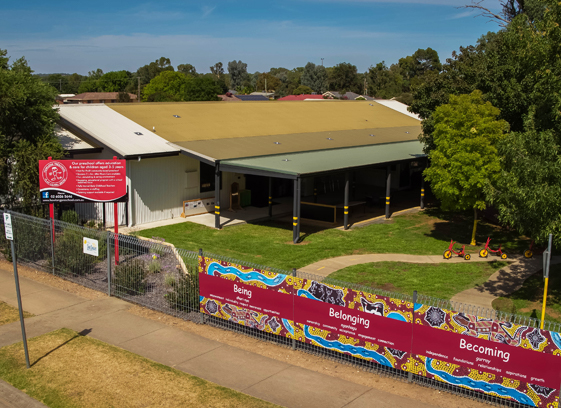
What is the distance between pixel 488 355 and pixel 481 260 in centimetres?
1146

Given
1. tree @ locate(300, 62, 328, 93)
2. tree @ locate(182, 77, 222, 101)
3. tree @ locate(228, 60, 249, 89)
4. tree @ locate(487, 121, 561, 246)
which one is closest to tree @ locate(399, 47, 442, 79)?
tree @ locate(300, 62, 328, 93)

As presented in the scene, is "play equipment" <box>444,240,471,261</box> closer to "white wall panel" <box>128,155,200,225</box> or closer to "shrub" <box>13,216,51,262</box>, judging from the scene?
"white wall panel" <box>128,155,200,225</box>

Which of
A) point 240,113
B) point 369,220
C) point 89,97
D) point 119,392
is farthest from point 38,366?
point 89,97

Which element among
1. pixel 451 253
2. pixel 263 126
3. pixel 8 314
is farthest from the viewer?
pixel 263 126

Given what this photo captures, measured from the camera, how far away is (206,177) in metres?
27.0

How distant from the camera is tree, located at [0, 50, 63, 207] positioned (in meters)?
19.8

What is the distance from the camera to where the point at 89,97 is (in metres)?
122

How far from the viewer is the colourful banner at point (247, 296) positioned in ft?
38.1

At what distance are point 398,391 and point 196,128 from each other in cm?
2116

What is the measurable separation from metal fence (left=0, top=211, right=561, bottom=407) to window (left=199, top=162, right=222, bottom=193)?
33.4 feet

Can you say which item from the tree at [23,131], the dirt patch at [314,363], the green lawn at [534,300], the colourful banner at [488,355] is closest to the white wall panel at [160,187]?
the tree at [23,131]

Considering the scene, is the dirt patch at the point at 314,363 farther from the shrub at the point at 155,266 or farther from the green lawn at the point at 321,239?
the green lawn at the point at 321,239

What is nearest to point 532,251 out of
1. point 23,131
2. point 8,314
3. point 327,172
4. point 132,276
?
point 327,172

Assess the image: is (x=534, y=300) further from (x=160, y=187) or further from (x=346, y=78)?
(x=346, y=78)
